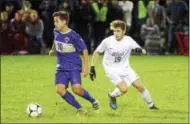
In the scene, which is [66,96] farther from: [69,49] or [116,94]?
[116,94]

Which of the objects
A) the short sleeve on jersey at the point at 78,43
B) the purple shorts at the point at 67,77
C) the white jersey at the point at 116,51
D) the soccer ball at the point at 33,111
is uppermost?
the short sleeve on jersey at the point at 78,43

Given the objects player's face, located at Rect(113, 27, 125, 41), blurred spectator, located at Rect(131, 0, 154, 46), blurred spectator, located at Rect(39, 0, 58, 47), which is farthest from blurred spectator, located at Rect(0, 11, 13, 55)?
player's face, located at Rect(113, 27, 125, 41)

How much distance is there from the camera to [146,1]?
969 inches

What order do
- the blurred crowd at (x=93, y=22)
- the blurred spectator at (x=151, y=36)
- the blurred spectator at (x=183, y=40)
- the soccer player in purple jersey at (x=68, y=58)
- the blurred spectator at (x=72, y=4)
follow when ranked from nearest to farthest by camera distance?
the soccer player in purple jersey at (x=68, y=58) < the blurred crowd at (x=93, y=22) < the blurred spectator at (x=151, y=36) < the blurred spectator at (x=183, y=40) < the blurred spectator at (x=72, y=4)

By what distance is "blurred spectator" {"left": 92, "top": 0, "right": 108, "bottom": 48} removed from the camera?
24016 mm

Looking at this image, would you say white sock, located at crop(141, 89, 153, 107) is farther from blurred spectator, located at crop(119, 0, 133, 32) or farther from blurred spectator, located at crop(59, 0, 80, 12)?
blurred spectator, located at crop(119, 0, 133, 32)

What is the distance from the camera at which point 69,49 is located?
11000mm

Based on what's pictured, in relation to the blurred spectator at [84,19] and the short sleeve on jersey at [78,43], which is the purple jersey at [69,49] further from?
the blurred spectator at [84,19]

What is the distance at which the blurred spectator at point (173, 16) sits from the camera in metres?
24.4

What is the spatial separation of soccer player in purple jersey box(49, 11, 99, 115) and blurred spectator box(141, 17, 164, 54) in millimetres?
12953

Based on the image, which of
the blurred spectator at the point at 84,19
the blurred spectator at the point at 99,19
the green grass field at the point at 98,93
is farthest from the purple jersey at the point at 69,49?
the blurred spectator at the point at 99,19

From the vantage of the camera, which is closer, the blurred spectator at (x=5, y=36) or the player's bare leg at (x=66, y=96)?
the player's bare leg at (x=66, y=96)

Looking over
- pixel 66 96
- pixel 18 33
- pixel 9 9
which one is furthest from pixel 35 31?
pixel 66 96

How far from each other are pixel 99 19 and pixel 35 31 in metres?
2.49
